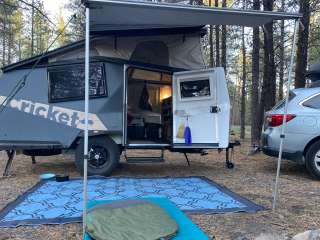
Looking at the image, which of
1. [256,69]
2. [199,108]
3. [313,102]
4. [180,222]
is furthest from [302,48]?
[180,222]

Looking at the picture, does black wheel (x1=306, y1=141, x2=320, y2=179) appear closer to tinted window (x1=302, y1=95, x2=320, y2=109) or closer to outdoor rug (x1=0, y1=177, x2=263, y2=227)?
tinted window (x1=302, y1=95, x2=320, y2=109)

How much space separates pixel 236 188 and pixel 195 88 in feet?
7.28

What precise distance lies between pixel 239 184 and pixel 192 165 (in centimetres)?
225

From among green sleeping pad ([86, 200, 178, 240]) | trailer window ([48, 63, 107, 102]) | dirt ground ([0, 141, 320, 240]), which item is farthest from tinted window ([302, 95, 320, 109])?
green sleeping pad ([86, 200, 178, 240])

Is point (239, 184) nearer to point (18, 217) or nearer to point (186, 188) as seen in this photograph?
point (186, 188)

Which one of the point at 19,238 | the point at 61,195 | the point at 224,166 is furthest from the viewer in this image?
the point at 224,166

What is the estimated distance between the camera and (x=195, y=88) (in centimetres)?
765

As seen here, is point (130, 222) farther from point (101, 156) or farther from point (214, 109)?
point (214, 109)

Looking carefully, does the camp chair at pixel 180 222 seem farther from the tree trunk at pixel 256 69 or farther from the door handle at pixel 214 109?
the tree trunk at pixel 256 69

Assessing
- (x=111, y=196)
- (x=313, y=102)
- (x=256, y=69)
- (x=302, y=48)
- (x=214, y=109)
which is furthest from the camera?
(x=256, y=69)

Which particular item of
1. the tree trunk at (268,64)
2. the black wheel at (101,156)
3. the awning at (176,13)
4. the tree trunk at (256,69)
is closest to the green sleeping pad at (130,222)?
the awning at (176,13)

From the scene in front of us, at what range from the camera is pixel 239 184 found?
21.5 feet

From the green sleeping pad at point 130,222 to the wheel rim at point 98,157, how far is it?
8.47 feet

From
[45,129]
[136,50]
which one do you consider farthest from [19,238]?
[136,50]
